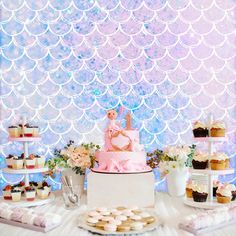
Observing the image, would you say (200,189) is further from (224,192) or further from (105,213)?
(105,213)

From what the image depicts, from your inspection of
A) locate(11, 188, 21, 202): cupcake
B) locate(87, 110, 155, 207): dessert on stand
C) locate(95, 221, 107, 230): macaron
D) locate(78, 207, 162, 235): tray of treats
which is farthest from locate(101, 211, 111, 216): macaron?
locate(11, 188, 21, 202): cupcake

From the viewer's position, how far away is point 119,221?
2066mm

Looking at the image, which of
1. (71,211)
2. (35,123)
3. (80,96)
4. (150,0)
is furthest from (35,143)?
(150,0)

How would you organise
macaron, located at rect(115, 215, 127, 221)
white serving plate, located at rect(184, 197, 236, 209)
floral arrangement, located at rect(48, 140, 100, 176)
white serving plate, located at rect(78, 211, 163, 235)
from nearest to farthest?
white serving plate, located at rect(78, 211, 163, 235) < macaron, located at rect(115, 215, 127, 221) < white serving plate, located at rect(184, 197, 236, 209) < floral arrangement, located at rect(48, 140, 100, 176)

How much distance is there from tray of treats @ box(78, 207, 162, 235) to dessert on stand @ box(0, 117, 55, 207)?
62cm

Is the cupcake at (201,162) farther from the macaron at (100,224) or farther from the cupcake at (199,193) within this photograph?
the macaron at (100,224)

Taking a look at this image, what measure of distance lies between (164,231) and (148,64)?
1.72 m

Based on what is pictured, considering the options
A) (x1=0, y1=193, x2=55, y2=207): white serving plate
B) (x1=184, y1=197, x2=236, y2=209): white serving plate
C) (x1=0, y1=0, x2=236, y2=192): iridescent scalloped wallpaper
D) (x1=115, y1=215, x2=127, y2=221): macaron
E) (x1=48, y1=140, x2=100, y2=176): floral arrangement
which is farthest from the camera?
(x1=0, y1=0, x2=236, y2=192): iridescent scalloped wallpaper

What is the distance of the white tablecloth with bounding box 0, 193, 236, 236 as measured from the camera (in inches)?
81.4

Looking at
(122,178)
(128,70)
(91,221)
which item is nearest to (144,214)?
(91,221)

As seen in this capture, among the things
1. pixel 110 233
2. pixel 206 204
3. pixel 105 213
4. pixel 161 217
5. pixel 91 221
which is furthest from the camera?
pixel 206 204

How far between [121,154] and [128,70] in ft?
3.24

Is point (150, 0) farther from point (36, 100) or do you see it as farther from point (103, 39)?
point (36, 100)

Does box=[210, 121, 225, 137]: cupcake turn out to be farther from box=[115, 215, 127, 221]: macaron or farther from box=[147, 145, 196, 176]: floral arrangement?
box=[115, 215, 127, 221]: macaron
